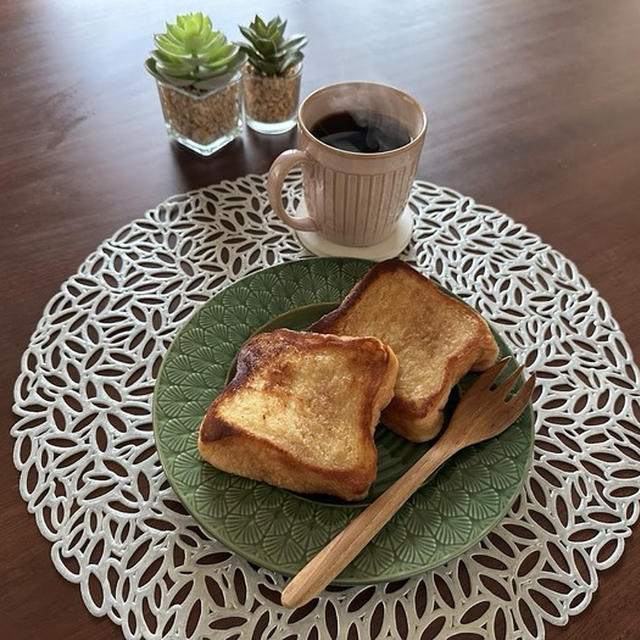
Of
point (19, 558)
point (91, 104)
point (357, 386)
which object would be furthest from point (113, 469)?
point (91, 104)

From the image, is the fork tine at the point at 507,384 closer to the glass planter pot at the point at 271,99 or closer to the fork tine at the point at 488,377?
the fork tine at the point at 488,377

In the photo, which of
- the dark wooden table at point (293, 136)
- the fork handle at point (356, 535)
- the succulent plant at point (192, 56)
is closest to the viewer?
the fork handle at point (356, 535)

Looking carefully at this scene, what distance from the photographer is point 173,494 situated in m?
0.71

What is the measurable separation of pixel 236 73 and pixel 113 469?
0.62 meters

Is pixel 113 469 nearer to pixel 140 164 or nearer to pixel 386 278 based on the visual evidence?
pixel 386 278

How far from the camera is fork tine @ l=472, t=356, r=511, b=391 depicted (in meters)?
0.76

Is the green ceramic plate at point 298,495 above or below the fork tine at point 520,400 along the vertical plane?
below

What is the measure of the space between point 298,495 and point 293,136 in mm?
664

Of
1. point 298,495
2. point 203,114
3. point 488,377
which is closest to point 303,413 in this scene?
point 298,495

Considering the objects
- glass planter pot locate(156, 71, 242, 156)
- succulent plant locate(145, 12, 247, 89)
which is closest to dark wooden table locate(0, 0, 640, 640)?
glass planter pot locate(156, 71, 242, 156)

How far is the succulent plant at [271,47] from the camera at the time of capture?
1.03 metres

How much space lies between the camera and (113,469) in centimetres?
72

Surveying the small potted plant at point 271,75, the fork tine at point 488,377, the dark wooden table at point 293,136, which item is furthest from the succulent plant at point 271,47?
the fork tine at point 488,377

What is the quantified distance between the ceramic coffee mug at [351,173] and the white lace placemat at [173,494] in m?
0.07
